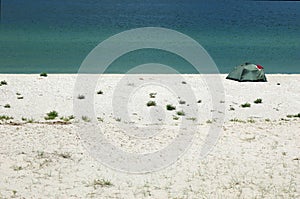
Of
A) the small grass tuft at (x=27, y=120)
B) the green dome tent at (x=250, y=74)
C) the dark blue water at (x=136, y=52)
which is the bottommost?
the small grass tuft at (x=27, y=120)

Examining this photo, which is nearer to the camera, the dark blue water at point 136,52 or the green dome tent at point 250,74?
the green dome tent at point 250,74

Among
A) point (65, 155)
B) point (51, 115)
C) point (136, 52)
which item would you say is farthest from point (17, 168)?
point (136, 52)

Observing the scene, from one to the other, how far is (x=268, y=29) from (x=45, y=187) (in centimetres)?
5718

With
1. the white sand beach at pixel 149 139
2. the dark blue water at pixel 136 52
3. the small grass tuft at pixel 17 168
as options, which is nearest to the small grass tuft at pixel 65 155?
the white sand beach at pixel 149 139

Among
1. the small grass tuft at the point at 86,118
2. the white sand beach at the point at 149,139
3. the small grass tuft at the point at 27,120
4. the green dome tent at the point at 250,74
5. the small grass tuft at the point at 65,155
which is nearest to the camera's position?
the white sand beach at the point at 149,139

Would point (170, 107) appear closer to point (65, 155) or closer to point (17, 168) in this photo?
point (65, 155)

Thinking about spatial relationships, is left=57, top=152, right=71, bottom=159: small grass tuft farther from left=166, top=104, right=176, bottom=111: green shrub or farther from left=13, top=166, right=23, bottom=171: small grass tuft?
left=166, top=104, right=176, bottom=111: green shrub

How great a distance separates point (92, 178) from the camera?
1010 cm

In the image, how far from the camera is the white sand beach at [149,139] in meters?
9.70

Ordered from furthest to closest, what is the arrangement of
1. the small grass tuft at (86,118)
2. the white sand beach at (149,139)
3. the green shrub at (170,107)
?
the green shrub at (170,107) < the small grass tuft at (86,118) < the white sand beach at (149,139)

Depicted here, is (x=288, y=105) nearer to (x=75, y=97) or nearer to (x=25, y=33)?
(x=75, y=97)

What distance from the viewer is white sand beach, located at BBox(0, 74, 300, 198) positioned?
9.70 m

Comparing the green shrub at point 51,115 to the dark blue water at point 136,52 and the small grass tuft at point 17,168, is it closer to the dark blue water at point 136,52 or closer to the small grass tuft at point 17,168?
the small grass tuft at point 17,168

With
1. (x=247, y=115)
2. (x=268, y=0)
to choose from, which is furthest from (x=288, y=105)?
(x=268, y=0)
